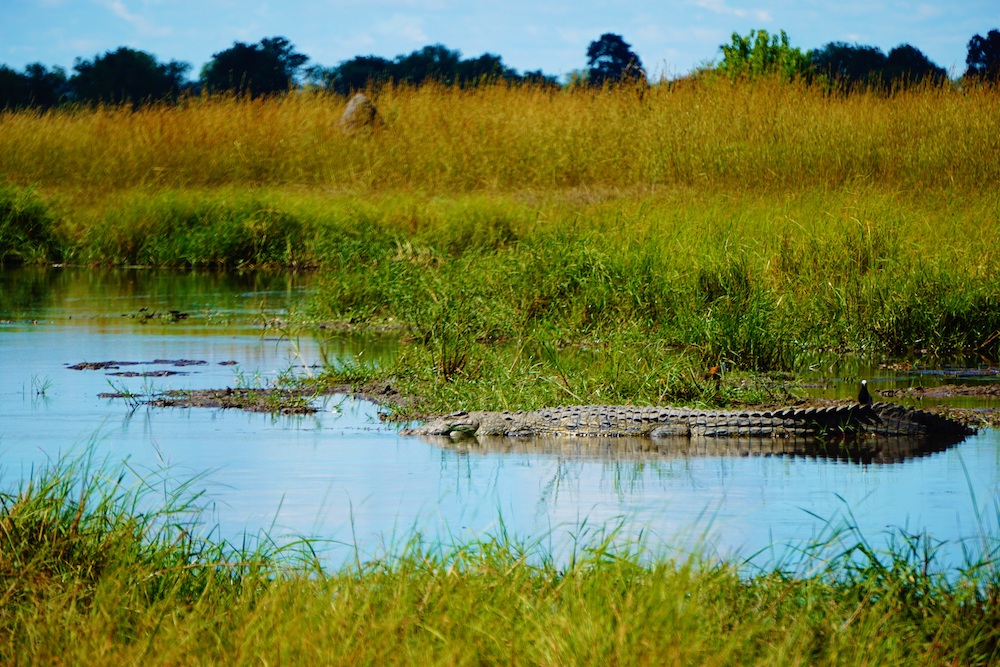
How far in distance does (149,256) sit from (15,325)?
5899mm

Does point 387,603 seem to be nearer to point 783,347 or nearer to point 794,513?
point 794,513

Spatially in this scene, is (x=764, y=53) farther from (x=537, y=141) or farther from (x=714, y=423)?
(x=714, y=423)

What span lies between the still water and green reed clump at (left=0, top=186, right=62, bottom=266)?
29.8 ft

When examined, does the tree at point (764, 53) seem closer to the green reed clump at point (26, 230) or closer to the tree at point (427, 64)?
the green reed clump at point (26, 230)

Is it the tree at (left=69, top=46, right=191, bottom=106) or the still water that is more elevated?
the tree at (left=69, top=46, right=191, bottom=106)

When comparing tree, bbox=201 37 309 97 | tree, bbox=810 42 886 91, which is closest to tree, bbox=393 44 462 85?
tree, bbox=201 37 309 97

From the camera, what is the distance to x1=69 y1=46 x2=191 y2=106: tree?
4081cm

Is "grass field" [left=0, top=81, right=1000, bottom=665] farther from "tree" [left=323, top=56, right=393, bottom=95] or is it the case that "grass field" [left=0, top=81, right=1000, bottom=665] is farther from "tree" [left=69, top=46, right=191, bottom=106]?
"tree" [left=323, top=56, right=393, bottom=95]

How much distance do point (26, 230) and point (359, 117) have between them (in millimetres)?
5671

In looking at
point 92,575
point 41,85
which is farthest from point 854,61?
point 92,575

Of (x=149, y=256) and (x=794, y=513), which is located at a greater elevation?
(x=149, y=256)

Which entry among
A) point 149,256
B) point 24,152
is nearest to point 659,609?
point 149,256

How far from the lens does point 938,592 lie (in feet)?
12.3

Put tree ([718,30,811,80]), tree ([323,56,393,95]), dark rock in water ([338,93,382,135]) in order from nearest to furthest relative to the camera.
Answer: dark rock in water ([338,93,382,135]), tree ([718,30,811,80]), tree ([323,56,393,95])
